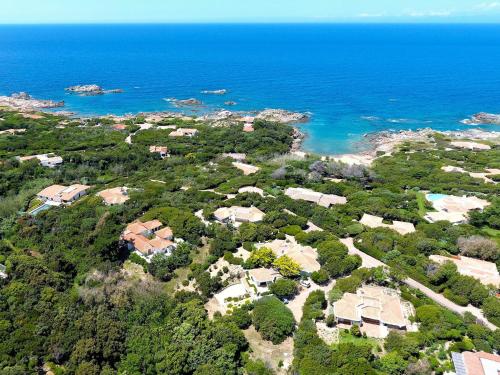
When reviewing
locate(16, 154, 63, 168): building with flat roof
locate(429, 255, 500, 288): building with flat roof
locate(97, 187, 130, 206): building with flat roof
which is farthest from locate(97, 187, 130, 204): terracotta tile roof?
locate(429, 255, 500, 288): building with flat roof

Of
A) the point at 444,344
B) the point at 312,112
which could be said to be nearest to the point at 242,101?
the point at 312,112

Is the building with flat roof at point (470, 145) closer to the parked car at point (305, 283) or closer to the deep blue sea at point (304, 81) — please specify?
the deep blue sea at point (304, 81)

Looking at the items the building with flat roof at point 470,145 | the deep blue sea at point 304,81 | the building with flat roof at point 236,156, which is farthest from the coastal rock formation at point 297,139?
the building with flat roof at point 470,145

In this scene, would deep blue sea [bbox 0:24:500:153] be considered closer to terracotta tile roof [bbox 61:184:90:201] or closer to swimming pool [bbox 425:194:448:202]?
swimming pool [bbox 425:194:448:202]

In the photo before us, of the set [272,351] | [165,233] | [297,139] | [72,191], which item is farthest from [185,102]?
[272,351]

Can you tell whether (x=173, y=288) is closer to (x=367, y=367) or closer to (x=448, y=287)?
(x=367, y=367)
